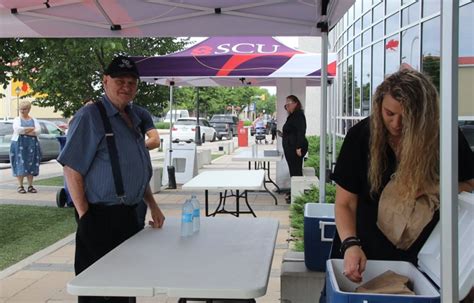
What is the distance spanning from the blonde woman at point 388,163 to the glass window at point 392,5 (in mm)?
7809

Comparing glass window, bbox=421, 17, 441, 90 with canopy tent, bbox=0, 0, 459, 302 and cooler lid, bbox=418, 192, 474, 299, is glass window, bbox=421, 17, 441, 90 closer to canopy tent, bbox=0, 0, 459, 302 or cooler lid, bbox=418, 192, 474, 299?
canopy tent, bbox=0, 0, 459, 302

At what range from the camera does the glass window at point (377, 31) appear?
35.3ft

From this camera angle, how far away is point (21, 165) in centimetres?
989

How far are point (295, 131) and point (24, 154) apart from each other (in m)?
4.98

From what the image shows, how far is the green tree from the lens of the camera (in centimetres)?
698

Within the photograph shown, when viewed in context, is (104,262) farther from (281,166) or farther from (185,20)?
(281,166)

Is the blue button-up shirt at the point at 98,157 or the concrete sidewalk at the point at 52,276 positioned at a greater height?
the blue button-up shirt at the point at 98,157

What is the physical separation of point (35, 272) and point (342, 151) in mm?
3926

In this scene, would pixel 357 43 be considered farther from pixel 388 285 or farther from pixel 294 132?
pixel 388 285

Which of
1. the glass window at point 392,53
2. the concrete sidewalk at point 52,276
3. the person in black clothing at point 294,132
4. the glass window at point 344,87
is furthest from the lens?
the glass window at point 344,87

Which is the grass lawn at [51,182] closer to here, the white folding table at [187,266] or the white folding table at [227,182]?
the white folding table at [227,182]

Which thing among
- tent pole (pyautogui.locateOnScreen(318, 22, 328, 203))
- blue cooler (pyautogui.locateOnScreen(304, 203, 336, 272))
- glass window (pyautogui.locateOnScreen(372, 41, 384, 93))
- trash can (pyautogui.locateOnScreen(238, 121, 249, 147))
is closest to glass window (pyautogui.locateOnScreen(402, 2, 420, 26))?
glass window (pyautogui.locateOnScreen(372, 41, 384, 93))

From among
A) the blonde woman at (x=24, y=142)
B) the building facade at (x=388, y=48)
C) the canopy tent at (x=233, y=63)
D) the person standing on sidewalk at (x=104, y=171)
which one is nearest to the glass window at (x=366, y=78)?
the building facade at (x=388, y=48)

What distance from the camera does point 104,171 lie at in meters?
2.89
